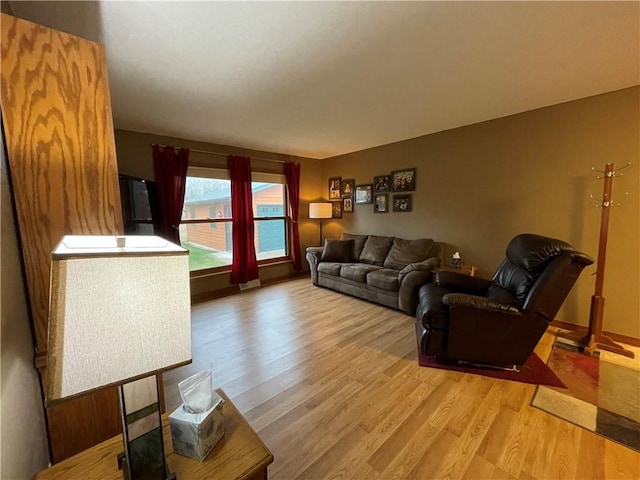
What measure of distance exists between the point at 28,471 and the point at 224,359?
60.6 inches

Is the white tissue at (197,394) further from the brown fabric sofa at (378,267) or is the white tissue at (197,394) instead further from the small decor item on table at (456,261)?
the small decor item on table at (456,261)

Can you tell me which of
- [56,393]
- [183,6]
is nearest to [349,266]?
[183,6]

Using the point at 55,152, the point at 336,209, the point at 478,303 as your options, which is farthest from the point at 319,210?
the point at 55,152

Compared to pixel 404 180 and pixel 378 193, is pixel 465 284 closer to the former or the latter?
pixel 404 180

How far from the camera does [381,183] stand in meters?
4.45

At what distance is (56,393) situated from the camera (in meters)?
0.50

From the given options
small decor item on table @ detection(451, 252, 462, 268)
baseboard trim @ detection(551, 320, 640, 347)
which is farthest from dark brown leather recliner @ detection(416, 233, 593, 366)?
baseboard trim @ detection(551, 320, 640, 347)

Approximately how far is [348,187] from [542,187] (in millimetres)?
2881

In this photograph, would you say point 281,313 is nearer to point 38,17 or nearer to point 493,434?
point 493,434

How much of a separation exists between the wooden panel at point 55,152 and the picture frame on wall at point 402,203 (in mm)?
3797

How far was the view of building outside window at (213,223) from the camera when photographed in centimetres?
404

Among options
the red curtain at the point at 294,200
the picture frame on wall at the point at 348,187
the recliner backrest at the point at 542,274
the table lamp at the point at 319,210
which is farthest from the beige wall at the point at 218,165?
the recliner backrest at the point at 542,274

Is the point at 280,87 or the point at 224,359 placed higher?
the point at 280,87

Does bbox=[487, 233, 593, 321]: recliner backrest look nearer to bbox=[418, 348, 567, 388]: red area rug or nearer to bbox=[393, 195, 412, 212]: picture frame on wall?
→ bbox=[418, 348, 567, 388]: red area rug
